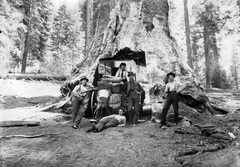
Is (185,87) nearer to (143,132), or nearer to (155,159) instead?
(143,132)

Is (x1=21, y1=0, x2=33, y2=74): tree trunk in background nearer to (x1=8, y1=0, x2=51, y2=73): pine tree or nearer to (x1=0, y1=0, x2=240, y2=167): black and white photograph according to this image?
(x1=8, y1=0, x2=51, y2=73): pine tree

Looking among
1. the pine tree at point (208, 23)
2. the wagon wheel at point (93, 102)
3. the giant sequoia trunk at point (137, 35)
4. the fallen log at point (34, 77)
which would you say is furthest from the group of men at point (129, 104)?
the pine tree at point (208, 23)

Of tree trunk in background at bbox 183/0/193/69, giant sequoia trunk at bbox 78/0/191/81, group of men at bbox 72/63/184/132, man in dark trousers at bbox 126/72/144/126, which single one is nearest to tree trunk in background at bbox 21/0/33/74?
giant sequoia trunk at bbox 78/0/191/81

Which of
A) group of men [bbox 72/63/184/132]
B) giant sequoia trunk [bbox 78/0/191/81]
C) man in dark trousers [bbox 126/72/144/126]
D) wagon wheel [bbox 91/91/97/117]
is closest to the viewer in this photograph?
group of men [bbox 72/63/184/132]

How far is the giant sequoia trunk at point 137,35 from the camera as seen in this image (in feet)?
28.3

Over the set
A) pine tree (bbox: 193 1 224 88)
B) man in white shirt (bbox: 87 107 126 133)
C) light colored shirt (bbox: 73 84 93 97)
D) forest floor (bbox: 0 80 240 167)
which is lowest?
forest floor (bbox: 0 80 240 167)

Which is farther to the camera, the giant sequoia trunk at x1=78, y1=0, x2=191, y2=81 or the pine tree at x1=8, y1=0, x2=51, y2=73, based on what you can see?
the pine tree at x1=8, y1=0, x2=51, y2=73

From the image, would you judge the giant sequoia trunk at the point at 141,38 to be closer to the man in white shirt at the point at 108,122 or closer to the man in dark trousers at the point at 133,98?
the man in dark trousers at the point at 133,98

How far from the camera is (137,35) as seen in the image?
354 inches

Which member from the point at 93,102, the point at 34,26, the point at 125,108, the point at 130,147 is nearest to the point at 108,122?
the point at 125,108

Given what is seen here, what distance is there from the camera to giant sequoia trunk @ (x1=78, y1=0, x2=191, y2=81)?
28.3ft

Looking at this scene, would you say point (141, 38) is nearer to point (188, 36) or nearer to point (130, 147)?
point (130, 147)

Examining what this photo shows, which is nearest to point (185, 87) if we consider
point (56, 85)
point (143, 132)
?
point (143, 132)

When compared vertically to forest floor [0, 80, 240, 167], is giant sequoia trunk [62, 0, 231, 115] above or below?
above
